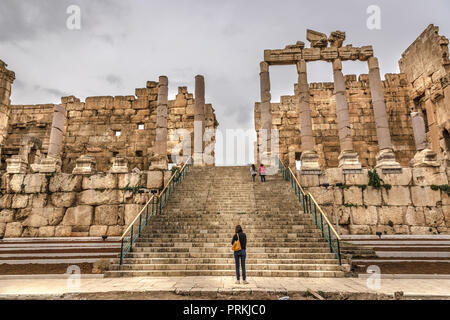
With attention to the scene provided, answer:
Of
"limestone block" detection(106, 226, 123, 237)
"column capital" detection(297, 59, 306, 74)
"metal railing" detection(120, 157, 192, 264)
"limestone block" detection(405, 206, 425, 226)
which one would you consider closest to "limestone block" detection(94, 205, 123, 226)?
"limestone block" detection(106, 226, 123, 237)

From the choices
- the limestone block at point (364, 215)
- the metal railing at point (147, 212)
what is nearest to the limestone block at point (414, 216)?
the limestone block at point (364, 215)

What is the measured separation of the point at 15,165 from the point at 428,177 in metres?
19.2

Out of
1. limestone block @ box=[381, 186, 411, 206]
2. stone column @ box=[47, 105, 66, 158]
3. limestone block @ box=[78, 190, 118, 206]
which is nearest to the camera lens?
limestone block @ box=[381, 186, 411, 206]

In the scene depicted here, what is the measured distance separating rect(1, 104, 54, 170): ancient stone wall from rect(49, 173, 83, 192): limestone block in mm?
11178

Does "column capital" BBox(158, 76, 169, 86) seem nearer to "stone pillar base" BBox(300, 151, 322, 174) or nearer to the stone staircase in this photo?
the stone staircase

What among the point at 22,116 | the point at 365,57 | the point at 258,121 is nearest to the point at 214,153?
the point at 258,121

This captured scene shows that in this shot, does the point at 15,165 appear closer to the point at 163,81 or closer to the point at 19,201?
the point at 19,201

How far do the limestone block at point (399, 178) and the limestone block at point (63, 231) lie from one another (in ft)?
46.5

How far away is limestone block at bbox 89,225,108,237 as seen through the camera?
39.8ft

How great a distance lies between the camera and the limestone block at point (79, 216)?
40.6 feet

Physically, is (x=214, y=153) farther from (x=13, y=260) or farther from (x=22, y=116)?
(x=22, y=116)

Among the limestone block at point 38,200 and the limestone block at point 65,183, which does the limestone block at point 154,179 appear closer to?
the limestone block at point 65,183

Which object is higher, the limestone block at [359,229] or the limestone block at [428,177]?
the limestone block at [428,177]

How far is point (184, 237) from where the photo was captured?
9.10 metres
